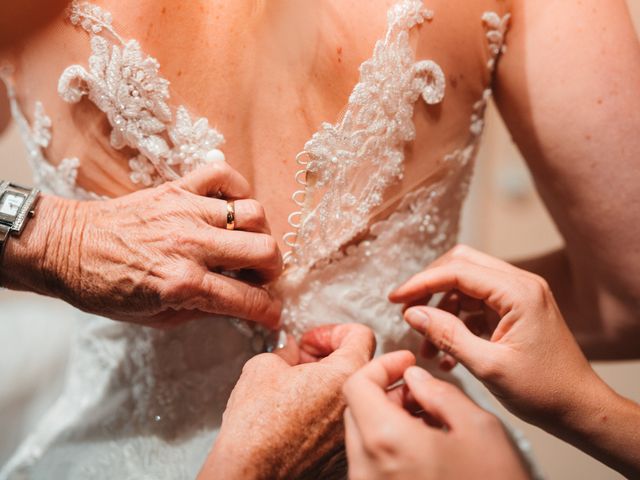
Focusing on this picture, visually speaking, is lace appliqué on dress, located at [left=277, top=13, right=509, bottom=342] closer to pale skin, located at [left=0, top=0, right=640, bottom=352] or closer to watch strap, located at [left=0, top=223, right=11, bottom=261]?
pale skin, located at [left=0, top=0, right=640, bottom=352]

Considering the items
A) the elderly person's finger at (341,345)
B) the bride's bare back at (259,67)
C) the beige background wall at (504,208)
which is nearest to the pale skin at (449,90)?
the bride's bare back at (259,67)

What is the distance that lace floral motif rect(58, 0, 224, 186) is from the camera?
0.65 m

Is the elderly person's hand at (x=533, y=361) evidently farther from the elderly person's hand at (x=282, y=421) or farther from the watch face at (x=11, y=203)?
the watch face at (x=11, y=203)

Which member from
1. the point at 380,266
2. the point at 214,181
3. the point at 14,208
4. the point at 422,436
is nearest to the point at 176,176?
the point at 214,181

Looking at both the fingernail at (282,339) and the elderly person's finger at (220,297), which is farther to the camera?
the fingernail at (282,339)

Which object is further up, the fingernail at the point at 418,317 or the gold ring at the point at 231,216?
the gold ring at the point at 231,216

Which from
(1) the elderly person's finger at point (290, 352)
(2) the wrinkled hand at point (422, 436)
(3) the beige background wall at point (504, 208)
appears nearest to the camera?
(2) the wrinkled hand at point (422, 436)

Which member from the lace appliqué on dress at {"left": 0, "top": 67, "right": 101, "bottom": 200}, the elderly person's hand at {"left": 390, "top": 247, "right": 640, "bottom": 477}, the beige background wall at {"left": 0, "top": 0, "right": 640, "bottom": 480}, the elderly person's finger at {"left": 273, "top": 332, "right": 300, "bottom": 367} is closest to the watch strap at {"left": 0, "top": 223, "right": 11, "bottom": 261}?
the lace appliqué on dress at {"left": 0, "top": 67, "right": 101, "bottom": 200}

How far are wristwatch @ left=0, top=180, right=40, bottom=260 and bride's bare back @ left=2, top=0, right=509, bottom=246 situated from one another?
0.08 meters

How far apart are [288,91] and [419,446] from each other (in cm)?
40

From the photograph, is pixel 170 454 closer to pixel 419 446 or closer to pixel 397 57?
pixel 419 446

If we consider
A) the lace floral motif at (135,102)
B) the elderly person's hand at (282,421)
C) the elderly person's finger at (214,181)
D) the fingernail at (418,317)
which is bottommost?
the elderly person's hand at (282,421)

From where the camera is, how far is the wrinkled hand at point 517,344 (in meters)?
0.60

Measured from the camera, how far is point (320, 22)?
656 mm
